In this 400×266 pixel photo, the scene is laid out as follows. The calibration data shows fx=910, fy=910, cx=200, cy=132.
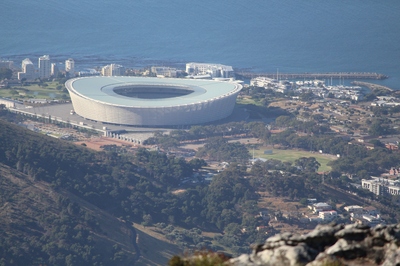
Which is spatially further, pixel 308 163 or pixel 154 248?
pixel 308 163

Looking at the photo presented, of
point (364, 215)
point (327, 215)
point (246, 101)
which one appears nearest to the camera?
point (327, 215)

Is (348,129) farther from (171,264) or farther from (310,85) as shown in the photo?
(171,264)

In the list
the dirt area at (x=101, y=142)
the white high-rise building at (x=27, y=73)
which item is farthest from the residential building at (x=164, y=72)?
the dirt area at (x=101, y=142)

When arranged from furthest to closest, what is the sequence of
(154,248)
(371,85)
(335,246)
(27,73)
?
1. (371,85)
2. (27,73)
3. (154,248)
4. (335,246)

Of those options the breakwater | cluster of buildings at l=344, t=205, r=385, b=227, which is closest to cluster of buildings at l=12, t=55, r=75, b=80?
the breakwater

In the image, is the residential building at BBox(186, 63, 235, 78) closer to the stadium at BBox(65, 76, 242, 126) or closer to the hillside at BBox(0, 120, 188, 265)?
the stadium at BBox(65, 76, 242, 126)

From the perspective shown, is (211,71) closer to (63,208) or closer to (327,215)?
(327,215)

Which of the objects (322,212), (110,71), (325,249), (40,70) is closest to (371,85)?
(110,71)
